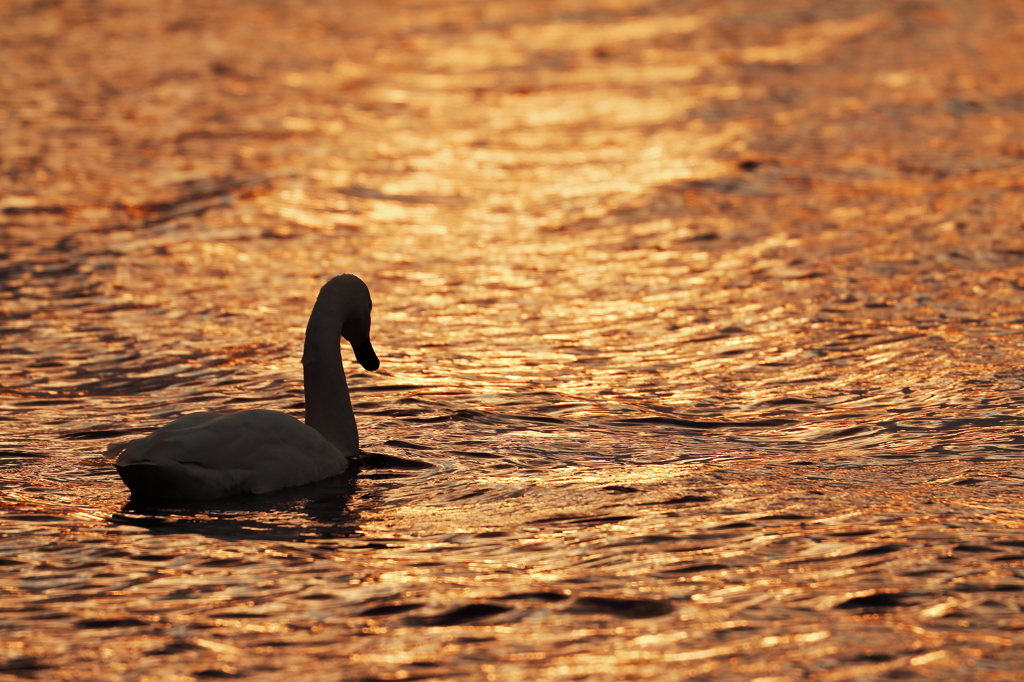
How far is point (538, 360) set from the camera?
1127 centimetres

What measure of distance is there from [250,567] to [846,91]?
18.2 m

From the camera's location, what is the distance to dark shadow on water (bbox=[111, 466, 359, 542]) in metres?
7.45

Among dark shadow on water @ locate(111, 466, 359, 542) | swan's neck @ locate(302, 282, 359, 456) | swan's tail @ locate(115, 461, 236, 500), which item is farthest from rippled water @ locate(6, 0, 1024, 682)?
swan's neck @ locate(302, 282, 359, 456)

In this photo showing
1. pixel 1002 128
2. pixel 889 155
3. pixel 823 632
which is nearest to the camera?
pixel 823 632

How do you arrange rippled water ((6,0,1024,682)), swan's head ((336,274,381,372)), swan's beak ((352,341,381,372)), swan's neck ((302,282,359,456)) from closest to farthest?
rippled water ((6,0,1024,682)) → swan's neck ((302,282,359,456)) → swan's head ((336,274,381,372)) → swan's beak ((352,341,381,372))

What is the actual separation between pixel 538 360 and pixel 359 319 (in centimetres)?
253

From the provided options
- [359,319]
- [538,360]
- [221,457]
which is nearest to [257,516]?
[221,457]

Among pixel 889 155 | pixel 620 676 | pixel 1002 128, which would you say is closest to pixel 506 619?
pixel 620 676

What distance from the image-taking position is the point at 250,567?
6.94 m

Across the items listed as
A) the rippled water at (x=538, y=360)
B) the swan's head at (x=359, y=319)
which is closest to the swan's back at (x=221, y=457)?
the rippled water at (x=538, y=360)

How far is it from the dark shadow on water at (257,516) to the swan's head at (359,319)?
51.9 inches

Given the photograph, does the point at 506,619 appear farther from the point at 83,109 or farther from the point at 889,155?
the point at 83,109

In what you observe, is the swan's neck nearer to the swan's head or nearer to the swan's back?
the swan's head

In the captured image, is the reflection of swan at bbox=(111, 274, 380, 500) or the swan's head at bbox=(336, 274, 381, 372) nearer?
the reflection of swan at bbox=(111, 274, 380, 500)
